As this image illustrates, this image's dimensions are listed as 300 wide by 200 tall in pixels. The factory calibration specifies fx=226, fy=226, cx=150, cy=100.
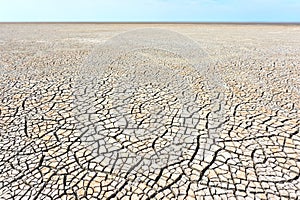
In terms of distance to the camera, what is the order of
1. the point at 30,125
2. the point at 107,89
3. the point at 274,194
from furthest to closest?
the point at 107,89
the point at 30,125
the point at 274,194

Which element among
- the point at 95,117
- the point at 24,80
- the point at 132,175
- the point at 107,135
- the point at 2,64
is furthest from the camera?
the point at 2,64

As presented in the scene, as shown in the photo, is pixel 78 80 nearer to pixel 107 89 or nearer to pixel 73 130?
pixel 107 89

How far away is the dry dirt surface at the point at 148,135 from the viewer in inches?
49.3

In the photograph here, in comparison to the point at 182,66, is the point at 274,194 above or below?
below

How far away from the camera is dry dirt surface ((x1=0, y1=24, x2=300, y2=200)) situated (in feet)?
4.11

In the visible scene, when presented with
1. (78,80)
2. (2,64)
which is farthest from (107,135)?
(2,64)

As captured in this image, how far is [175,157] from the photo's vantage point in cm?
149

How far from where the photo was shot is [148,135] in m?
1.75

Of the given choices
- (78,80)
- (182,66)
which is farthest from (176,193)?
(182,66)

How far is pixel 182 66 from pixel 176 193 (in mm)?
2887

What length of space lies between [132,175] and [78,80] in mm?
1993

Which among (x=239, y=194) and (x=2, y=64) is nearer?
(x=239, y=194)

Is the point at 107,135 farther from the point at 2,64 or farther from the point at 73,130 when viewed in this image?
the point at 2,64

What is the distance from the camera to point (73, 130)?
1801mm
